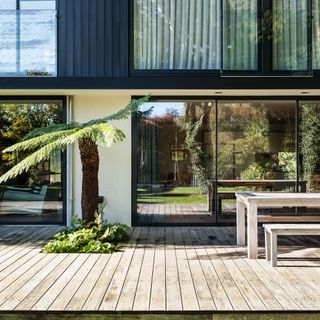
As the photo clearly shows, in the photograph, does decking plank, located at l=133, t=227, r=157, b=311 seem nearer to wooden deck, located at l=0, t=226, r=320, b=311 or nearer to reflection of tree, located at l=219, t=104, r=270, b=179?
wooden deck, located at l=0, t=226, r=320, b=311

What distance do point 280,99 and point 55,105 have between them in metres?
4.34

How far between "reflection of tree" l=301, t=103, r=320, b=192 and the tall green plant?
3.54 meters

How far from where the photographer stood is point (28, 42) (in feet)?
27.4

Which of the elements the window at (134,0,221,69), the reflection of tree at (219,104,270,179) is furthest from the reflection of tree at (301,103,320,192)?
the window at (134,0,221,69)

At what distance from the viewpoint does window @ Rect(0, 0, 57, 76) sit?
827 centimetres

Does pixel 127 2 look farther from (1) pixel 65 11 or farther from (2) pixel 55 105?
(2) pixel 55 105

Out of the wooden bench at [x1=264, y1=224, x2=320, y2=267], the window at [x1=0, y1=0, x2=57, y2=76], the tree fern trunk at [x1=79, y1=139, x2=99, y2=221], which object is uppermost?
the window at [x1=0, y1=0, x2=57, y2=76]


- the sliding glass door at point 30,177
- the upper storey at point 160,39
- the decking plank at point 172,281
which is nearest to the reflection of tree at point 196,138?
the upper storey at point 160,39

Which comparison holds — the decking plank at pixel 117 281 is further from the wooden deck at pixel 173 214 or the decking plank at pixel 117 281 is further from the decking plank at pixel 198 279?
the wooden deck at pixel 173 214

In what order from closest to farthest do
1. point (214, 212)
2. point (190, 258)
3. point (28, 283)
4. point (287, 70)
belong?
point (28, 283) < point (190, 258) < point (287, 70) < point (214, 212)

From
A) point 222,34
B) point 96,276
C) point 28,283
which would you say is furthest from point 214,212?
point 28,283

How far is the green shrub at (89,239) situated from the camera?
637cm

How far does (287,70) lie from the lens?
8125 mm

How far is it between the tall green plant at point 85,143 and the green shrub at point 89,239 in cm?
27
